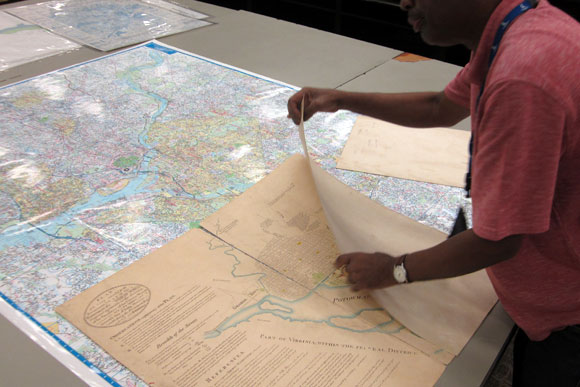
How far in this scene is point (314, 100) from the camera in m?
1.07

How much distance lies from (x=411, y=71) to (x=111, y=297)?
1216 mm

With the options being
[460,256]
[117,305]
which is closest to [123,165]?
[117,305]

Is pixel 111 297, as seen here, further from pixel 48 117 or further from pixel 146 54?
pixel 146 54

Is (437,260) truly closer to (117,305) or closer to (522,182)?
(522,182)

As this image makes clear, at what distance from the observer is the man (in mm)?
532

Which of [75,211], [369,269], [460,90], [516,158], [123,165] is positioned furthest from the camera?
[123,165]

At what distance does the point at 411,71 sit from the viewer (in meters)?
1.61

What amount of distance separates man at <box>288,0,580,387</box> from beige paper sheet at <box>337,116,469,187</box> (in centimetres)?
36

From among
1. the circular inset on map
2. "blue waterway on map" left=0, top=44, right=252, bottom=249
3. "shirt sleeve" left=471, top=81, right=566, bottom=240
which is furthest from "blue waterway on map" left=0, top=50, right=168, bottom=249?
"shirt sleeve" left=471, top=81, right=566, bottom=240

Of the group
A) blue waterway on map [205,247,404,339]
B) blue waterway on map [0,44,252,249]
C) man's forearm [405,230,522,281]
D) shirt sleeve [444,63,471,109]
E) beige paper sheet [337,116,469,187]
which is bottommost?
blue waterway on map [205,247,404,339]

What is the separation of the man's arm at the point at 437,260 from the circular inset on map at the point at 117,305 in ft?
1.04

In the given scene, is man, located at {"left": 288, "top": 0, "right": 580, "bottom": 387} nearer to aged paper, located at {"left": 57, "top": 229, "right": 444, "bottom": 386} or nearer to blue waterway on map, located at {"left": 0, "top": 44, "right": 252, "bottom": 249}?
aged paper, located at {"left": 57, "top": 229, "right": 444, "bottom": 386}

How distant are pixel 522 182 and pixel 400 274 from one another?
237 mm

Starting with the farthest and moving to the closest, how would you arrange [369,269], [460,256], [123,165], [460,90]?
[123,165] → [460,90] → [369,269] → [460,256]
